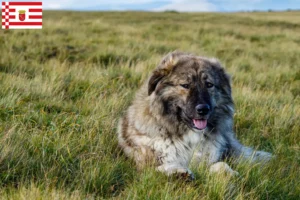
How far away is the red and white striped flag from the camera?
12.5 metres

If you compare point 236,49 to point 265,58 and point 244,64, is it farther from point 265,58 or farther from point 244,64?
point 244,64

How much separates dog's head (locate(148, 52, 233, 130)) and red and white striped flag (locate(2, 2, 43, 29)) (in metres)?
9.23

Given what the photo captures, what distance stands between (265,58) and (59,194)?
10918mm

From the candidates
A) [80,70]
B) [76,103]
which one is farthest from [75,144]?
[80,70]

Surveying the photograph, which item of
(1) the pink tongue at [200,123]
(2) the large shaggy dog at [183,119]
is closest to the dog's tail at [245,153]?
(2) the large shaggy dog at [183,119]

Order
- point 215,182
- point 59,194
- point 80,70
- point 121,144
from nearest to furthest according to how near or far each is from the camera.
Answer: point 59,194
point 215,182
point 121,144
point 80,70

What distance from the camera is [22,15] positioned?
13.0 m

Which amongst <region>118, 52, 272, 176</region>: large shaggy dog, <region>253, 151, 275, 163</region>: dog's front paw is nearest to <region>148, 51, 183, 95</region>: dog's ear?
<region>118, 52, 272, 176</region>: large shaggy dog

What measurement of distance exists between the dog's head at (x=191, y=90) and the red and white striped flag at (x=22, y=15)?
30.3 feet

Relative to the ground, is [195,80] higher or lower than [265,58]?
higher

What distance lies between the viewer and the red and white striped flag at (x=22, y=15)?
41.0 feet

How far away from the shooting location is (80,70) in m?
7.77

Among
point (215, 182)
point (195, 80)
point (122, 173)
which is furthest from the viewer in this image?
point (195, 80)

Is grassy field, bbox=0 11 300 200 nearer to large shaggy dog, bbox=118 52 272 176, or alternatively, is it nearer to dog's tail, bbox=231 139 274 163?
dog's tail, bbox=231 139 274 163
